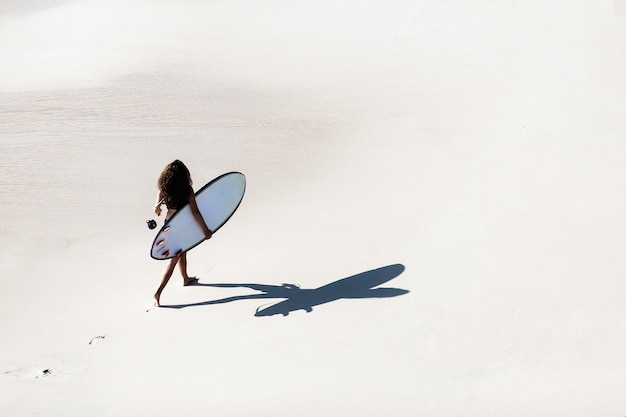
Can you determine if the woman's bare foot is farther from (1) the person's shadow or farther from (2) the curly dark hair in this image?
(2) the curly dark hair

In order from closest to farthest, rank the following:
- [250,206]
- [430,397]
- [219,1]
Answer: [430,397]
[250,206]
[219,1]

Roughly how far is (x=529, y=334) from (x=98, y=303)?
3778 mm

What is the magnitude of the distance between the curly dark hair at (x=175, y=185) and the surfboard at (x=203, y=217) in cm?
8

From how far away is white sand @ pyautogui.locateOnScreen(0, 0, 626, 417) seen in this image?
5.10m

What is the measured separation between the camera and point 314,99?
34.4ft

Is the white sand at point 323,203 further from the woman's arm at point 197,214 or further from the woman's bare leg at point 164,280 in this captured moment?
the woman's arm at point 197,214

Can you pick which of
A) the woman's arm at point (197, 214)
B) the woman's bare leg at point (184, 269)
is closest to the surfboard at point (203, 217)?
the woman's arm at point (197, 214)

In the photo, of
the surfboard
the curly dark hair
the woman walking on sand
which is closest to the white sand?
the woman walking on sand

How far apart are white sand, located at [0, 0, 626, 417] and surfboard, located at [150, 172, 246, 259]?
1.60ft

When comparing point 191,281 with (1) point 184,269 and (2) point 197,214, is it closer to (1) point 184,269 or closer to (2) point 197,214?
(1) point 184,269

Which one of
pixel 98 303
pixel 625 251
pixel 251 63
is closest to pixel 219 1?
pixel 251 63

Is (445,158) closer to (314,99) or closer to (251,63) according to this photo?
(314,99)

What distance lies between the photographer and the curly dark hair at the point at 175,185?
620 centimetres

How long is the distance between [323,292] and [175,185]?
1.51m
